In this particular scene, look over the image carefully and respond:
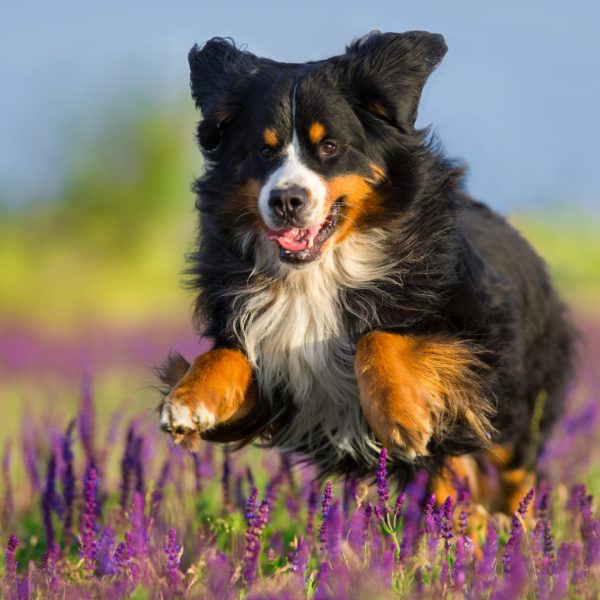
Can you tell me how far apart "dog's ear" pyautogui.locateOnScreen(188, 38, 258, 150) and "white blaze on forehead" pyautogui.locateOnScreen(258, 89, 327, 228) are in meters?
0.44

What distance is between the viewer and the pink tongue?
162 inches

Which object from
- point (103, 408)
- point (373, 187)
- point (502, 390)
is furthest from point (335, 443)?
point (103, 408)

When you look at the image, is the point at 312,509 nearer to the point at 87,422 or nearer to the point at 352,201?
the point at 87,422

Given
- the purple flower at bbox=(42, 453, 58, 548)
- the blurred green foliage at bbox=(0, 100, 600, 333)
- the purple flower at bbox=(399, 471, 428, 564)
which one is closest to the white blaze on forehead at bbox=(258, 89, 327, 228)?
the purple flower at bbox=(399, 471, 428, 564)

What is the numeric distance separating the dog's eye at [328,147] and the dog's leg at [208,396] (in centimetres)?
88

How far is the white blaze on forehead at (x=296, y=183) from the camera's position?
392cm

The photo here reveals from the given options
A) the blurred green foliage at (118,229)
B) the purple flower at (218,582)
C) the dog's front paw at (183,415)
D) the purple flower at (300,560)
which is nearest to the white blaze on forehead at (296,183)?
the dog's front paw at (183,415)

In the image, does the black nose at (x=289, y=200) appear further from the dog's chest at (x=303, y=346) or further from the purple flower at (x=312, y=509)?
the purple flower at (x=312, y=509)

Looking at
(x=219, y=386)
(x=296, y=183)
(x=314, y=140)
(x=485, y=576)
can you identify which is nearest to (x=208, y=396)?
(x=219, y=386)

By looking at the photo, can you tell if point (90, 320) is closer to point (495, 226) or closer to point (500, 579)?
point (495, 226)

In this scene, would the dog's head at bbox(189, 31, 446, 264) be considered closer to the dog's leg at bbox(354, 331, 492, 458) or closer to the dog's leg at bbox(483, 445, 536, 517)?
the dog's leg at bbox(354, 331, 492, 458)

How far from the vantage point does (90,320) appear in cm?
1800

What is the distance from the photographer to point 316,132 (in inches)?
160

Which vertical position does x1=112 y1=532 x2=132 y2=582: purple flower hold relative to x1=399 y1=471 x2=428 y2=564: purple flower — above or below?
above
